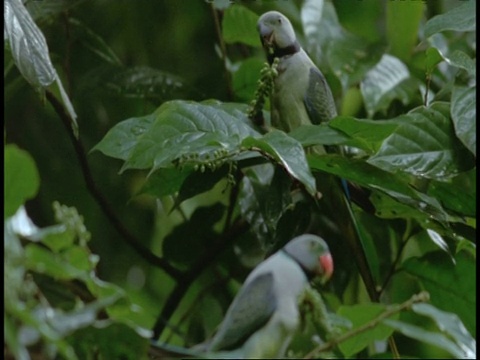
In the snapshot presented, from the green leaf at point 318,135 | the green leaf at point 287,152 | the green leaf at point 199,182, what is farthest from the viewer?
the green leaf at point 199,182

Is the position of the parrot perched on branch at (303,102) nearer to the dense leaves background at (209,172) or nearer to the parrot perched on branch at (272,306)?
the dense leaves background at (209,172)

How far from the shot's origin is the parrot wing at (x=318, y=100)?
3.51 ft

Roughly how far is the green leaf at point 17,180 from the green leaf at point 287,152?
254 mm

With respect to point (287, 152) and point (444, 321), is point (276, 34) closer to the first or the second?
point (287, 152)

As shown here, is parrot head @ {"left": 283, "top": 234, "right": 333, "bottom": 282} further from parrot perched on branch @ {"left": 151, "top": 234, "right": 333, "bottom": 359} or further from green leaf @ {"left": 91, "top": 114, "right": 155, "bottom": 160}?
green leaf @ {"left": 91, "top": 114, "right": 155, "bottom": 160}

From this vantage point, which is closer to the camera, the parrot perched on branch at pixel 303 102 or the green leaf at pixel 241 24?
the parrot perched on branch at pixel 303 102

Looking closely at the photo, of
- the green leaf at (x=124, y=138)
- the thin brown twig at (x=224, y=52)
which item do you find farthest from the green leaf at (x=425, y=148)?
the thin brown twig at (x=224, y=52)

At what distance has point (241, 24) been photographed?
1.30 meters

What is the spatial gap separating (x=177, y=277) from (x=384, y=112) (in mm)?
401

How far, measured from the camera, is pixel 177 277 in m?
1.32

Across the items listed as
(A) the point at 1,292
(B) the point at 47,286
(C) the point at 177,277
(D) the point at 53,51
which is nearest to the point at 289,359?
(A) the point at 1,292

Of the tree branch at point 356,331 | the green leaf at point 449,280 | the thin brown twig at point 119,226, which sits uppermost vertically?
the tree branch at point 356,331

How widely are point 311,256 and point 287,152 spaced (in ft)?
0.61

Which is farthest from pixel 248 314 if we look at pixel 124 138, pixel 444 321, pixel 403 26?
pixel 403 26
